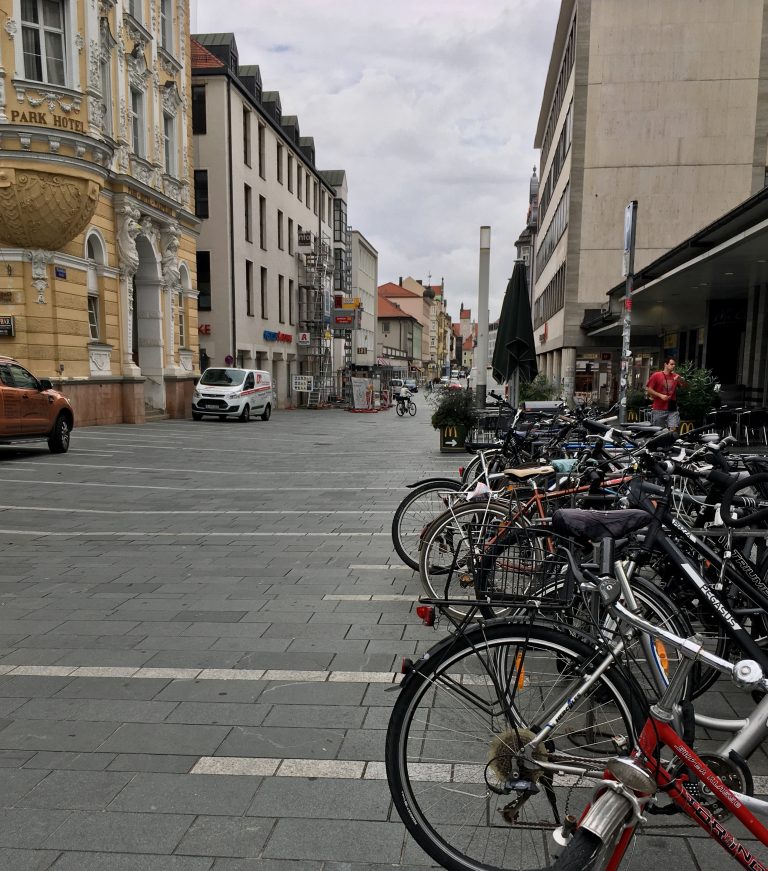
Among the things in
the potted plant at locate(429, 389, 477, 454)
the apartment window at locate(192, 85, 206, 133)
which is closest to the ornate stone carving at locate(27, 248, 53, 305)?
the potted plant at locate(429, 389, 477, 454)

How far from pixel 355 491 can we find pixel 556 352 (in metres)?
29.7

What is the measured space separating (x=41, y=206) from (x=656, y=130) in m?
23.5

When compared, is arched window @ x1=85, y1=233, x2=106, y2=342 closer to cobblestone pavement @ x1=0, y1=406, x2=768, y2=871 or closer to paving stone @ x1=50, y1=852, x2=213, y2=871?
cobblestone pavement @ x1=0, y1=406, x2=768, y2=871

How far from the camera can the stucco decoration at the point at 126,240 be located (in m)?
20.2

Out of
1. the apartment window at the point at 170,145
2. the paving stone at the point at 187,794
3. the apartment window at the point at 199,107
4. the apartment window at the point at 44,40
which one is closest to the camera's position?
the paving stone at the point at 187,794

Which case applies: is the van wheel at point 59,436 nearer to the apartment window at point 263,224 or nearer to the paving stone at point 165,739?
the paving stone at point 165,739

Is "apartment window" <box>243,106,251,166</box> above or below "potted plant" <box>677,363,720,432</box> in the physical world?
above

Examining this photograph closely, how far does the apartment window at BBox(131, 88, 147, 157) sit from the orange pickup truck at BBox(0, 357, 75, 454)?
38.8ft

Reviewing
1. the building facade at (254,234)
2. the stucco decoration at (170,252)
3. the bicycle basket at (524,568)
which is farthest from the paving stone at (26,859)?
the building facade at (254,234)

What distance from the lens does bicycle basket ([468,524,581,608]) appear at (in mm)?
2521

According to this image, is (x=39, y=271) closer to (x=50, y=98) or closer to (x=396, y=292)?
(x=50, y=98)

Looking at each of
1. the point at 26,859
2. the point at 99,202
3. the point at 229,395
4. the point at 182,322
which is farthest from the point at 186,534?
the point at 182,322

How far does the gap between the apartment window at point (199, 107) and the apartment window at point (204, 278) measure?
17.3 ft

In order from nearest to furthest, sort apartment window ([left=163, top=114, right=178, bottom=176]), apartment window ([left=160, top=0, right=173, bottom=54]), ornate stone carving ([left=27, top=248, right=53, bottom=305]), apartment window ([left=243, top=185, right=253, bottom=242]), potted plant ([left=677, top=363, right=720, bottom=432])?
potted plant ([left=677, top=363, right=720, bottom=432]) < ornate stone carving ([left=27, top=248, right=53, bottom=305]) < apartment window ([left=160, top=0, right=173, bottom=54]) < apartment window ([left=163, top=114, right=178, bottom=176]) < apartment window ([left=243, top=185, right=253, bottom=242])
